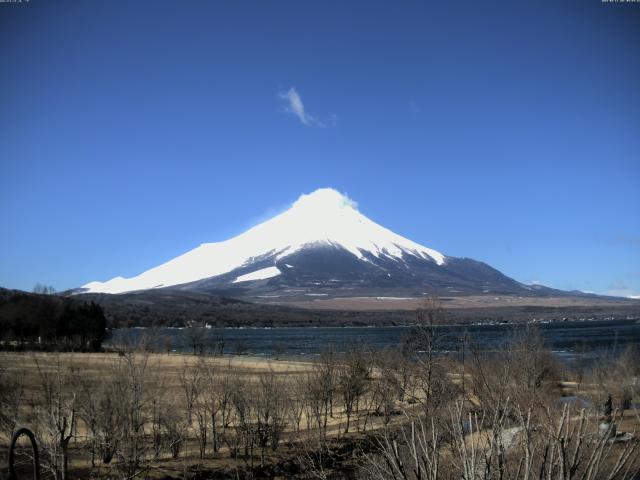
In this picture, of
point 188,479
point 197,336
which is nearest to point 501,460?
point 188,479

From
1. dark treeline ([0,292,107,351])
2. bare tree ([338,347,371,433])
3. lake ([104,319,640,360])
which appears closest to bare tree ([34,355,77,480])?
lake ([104,319,640,360])

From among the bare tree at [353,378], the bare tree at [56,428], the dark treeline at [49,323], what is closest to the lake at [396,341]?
the bare tree at [353,378]

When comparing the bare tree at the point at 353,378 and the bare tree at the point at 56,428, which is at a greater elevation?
the bare tree at the point at 56,428

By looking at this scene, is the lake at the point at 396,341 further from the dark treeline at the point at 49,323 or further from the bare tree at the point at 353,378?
the dark treeline at the point at 49,323

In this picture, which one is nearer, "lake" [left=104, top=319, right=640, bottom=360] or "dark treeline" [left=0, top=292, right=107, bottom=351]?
"lake" [left=104, top=319, right=640, bottom=360]

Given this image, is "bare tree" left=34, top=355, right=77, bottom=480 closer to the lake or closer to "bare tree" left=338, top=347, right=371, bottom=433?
the lake

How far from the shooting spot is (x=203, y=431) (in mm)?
22625

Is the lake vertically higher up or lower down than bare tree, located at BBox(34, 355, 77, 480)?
lower down

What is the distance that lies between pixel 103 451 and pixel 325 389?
11.8 meters

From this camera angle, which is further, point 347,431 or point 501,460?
point 347,431

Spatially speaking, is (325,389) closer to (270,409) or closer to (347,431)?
(347,431)

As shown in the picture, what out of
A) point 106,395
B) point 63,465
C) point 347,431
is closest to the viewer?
point 63,465

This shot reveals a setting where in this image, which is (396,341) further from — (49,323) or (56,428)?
(56,428)

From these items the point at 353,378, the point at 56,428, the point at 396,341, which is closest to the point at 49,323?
the point at 396,341
